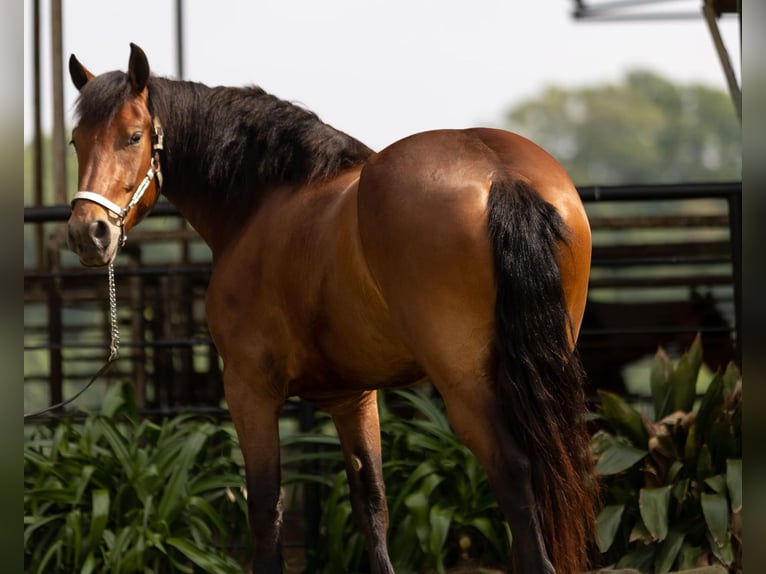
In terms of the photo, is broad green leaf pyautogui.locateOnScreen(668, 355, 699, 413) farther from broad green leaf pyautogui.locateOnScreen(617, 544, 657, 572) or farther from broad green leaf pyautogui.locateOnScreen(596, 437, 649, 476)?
broad green leaf pyautogui.locateOnScreen(617, 544, 657, 572)

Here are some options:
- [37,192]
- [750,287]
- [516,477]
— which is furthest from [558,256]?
[37,192]

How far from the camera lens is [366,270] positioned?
275 cm

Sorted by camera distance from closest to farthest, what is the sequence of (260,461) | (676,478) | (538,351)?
1. (538,351)
2. (260,461)
3. (676,478)

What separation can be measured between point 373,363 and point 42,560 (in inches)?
77.7

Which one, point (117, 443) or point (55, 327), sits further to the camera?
point (55, 327)

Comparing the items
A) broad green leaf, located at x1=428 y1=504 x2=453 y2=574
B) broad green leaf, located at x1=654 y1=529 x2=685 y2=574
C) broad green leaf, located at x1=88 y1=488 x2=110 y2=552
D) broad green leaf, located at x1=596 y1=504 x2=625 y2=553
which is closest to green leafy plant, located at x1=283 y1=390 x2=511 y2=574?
broad green leaf, located at x1=428 y1=504 x2=453 y2=574

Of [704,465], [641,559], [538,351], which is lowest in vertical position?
[641,559]

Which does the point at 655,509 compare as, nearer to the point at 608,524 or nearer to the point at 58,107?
the point at 608,524

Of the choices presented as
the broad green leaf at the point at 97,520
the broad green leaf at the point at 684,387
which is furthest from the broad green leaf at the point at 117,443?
the broad green leaf at the point at 684,387

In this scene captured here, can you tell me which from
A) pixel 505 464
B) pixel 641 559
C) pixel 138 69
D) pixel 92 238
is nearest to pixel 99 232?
pixel 92 238

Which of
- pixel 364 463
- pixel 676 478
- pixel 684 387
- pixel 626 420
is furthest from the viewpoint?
pixel 684 387

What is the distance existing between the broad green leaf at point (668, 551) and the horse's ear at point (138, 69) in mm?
2601

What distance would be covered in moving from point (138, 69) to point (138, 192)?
14.6 inches

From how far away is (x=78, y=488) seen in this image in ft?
13.4
